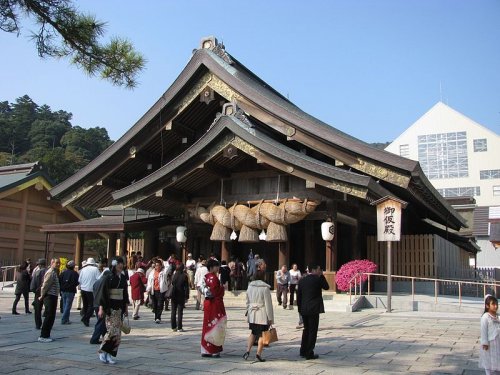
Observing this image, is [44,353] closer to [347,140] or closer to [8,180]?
[347,140]

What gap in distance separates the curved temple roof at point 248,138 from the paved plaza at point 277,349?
4.49 metres

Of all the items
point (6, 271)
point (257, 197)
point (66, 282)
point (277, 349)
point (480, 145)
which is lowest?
point (277, 349)

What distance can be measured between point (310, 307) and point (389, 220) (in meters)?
6.63

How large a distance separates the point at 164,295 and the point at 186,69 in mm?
9042

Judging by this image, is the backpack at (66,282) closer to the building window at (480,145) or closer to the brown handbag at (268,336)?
the brown handbag at (268,336)

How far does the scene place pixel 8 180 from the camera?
27.6 metres

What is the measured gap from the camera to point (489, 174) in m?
55.2

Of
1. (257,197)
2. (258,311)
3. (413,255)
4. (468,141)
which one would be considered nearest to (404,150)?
(468,141)

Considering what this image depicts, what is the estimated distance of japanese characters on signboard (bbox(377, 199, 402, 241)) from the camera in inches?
529

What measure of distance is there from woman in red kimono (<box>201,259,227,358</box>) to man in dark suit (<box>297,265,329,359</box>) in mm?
1250

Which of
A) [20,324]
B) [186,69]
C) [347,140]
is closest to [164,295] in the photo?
[20,324]

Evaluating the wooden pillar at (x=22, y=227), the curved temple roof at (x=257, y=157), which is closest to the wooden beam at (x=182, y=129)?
the curved temple roof at (x=257, y=157)

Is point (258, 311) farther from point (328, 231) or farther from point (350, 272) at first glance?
point (328, 231)

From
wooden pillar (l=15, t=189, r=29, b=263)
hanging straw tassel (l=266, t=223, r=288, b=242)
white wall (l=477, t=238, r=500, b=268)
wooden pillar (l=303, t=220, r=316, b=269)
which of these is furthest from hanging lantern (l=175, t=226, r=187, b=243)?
white wall (l=477, t=238, r=500, b=268)
